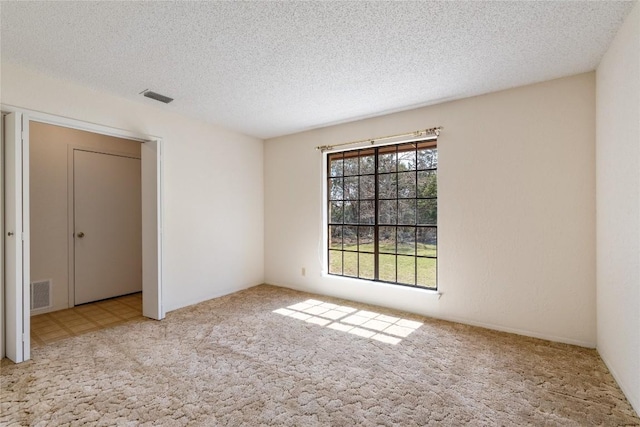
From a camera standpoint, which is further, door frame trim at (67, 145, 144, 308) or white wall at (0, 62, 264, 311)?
door frame trim at (67, 145, 144, 308)

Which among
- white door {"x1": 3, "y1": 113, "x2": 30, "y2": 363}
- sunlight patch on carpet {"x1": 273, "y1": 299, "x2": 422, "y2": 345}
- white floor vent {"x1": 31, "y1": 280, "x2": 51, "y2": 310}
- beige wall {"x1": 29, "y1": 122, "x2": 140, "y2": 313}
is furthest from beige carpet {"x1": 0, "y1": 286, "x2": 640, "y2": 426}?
beige wall {"x1": 29, "y1": 122, "x2": 140, "y2": 313}

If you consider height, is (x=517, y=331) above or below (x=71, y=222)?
below

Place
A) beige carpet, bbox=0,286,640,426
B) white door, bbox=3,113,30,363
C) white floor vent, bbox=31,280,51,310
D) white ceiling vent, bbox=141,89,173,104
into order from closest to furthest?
beige carpet, bbox=0,286,640,426 < white door, bbox=3,113,30,363 < white ceiling vent, bbox=141,89,173,104 < white floor vent, bbox=31,280,51,310

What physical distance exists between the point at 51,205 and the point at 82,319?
1534mm

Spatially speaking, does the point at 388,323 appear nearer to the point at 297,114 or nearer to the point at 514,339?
the point at 514,339

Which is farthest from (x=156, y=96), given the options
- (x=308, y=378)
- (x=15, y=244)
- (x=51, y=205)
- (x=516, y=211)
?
(x=516, y=211)

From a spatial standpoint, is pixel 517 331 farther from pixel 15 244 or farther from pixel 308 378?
pixel 15 244

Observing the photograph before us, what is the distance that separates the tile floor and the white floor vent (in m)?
0.13

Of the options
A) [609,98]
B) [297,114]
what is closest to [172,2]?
[297,114]

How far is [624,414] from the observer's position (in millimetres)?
1910

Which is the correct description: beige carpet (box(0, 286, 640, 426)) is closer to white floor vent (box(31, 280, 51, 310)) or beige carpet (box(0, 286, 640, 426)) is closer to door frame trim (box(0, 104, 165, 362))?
door frame trim (box(0, 104, 165, 362))

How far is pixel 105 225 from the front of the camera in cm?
455

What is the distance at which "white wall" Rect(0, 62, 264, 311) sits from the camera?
3.10 m

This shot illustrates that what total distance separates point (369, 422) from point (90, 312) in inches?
150
